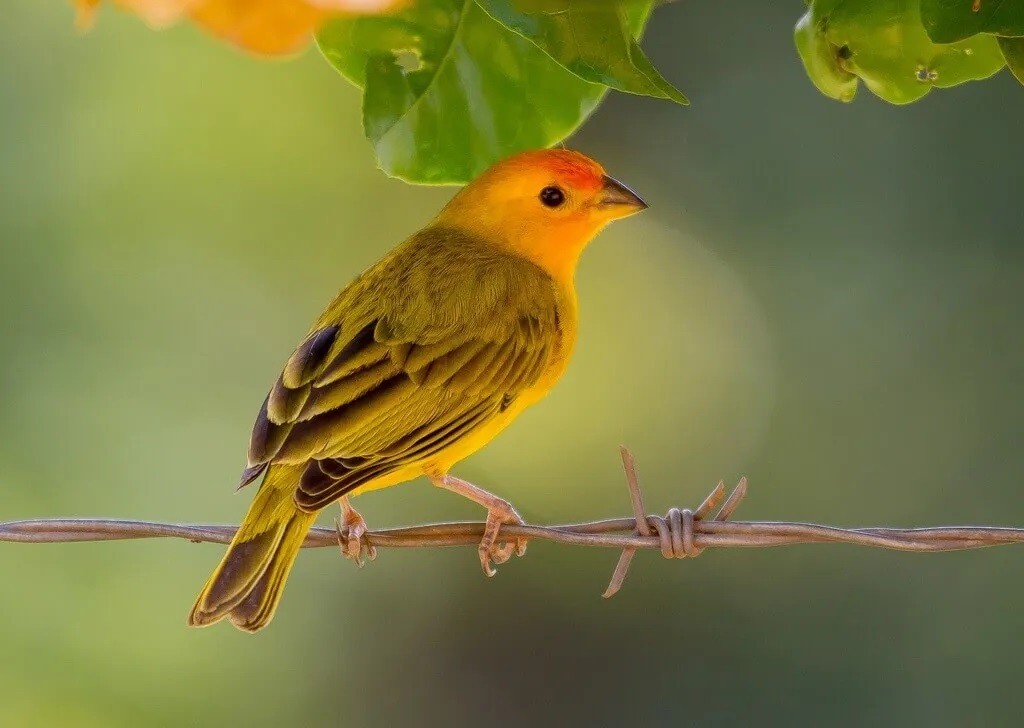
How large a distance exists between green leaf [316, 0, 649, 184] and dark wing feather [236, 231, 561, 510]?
1.02m

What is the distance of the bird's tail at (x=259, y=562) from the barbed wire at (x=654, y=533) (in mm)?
96

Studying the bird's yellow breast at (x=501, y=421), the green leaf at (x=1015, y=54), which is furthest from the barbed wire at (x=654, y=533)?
the green leaf at (x=1015, y=54)

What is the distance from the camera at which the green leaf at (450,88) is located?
162cm

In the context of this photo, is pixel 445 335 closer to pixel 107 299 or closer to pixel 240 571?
pixel 240 571

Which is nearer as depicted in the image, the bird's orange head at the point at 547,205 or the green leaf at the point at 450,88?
the green leaf at the point at 450,88

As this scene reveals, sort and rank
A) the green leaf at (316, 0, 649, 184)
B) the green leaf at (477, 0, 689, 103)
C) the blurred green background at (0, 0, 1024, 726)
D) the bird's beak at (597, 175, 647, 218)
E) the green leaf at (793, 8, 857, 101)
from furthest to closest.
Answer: the blurred green background at (0, 0, 1024, 726)
the bird's beak at (597, 175, 647, 218)
the green leaf at (316, 0, 649, 184)
the green leaf at (793, 8, 857, 101)
the green leaf at (477, 0, 689, 103)

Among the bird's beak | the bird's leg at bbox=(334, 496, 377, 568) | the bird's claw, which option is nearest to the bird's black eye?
the bird's beak

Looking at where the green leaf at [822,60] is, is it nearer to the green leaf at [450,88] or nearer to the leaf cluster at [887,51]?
Answer: the leaf cluster at [887,51]

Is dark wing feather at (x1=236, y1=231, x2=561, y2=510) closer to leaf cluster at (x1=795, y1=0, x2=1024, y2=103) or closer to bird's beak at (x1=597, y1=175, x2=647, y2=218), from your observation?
bird's beak at (x1=597, y1=175, x2=647, y2=218)

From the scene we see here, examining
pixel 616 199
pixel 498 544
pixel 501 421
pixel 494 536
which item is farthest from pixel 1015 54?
pixel 616 199

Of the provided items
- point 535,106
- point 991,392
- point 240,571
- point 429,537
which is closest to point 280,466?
point 240,571

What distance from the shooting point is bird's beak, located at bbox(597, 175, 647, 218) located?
3.67m

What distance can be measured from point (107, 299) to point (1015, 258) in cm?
491

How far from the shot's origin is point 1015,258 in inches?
298
